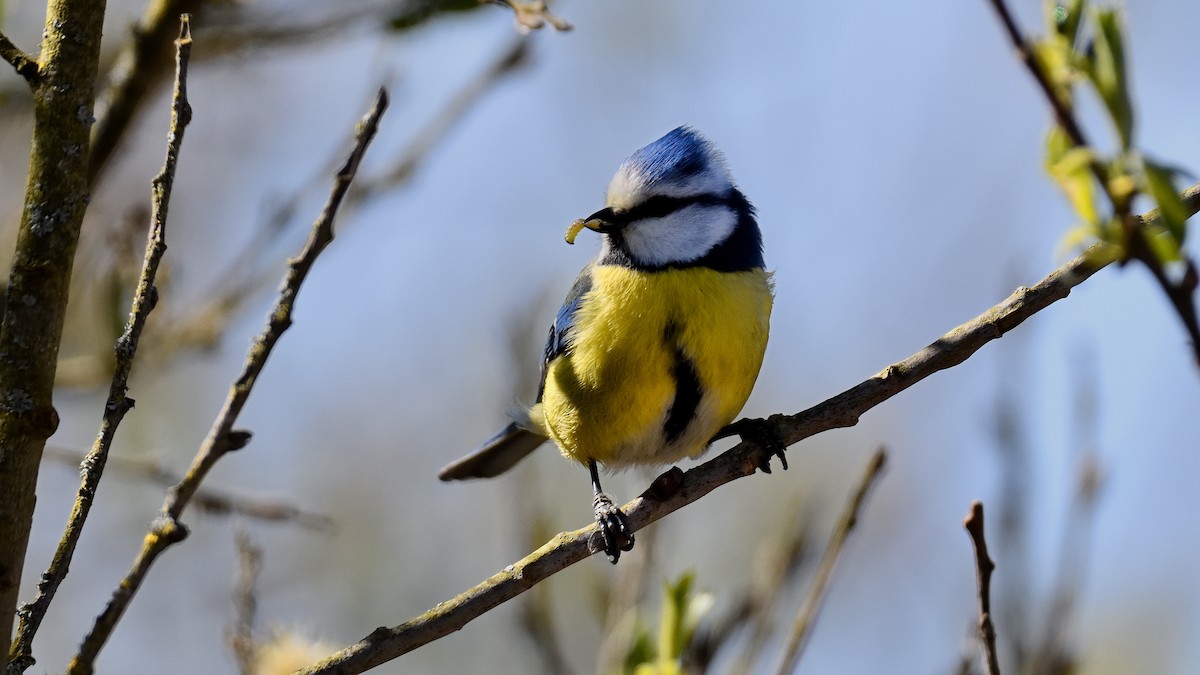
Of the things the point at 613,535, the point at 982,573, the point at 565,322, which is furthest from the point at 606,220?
the point at 982,573

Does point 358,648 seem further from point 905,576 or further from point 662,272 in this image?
point 905,576

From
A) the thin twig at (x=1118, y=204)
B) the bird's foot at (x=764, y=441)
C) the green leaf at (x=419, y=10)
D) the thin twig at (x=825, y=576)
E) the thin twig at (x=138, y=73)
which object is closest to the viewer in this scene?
the thin twig at (x=1118, y=204)

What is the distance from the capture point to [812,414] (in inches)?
69.1

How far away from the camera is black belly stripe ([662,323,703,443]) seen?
247cm

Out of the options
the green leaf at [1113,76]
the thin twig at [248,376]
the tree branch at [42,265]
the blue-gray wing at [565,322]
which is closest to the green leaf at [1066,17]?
the green leaf at [1113,76]

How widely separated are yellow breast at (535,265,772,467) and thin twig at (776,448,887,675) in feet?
2.76

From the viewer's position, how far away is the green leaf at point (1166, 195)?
794 millimetres

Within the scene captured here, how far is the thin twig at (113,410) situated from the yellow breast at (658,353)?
135cm

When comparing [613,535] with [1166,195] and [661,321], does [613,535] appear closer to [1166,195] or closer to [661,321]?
[661,321]

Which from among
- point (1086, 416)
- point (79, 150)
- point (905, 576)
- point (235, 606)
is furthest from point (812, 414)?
point (905, 576)

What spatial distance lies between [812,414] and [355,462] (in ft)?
14.8

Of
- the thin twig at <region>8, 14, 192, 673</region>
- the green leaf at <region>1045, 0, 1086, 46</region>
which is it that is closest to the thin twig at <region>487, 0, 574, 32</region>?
the thin twig at <region>8, 14, 192, 673</region>

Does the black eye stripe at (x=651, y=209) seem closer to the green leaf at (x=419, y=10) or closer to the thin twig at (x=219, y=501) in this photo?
the green leaf at (x=419, y=10)

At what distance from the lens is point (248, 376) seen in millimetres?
1364
